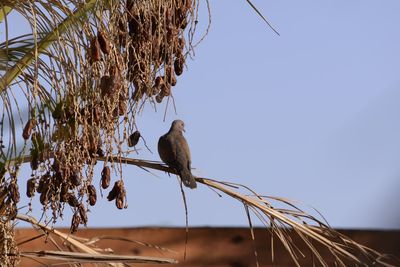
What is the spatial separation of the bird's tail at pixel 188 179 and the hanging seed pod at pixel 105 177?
3.31ft

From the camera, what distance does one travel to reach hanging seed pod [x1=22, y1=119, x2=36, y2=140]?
13.1 feet

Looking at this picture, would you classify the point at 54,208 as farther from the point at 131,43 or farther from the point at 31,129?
the point at 131,43

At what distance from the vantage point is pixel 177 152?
6.34m

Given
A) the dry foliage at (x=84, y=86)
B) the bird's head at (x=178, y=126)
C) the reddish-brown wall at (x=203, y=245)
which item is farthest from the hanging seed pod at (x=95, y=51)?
the bird's head at (x=178, y=126)

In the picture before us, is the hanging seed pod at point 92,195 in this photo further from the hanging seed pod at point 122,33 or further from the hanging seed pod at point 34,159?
the hanging seed pod at point 122,33

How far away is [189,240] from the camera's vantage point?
6.39m

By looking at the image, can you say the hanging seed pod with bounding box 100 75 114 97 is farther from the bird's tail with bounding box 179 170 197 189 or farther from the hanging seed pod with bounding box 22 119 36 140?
the bird's tail with bounding box 179 170 197 189

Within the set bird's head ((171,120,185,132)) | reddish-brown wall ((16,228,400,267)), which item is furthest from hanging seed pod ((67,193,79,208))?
bird's head ((171,120,185,132))

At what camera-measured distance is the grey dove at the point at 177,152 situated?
553 centimetres

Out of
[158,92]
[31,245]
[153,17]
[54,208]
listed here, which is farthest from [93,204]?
[31,245]

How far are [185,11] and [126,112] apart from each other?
589 mm

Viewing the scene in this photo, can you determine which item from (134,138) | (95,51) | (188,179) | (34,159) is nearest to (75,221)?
(34,159)

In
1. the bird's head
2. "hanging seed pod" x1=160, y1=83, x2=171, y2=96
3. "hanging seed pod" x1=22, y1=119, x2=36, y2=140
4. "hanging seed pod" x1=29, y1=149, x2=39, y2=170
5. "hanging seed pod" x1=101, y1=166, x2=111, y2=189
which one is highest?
the bird's head

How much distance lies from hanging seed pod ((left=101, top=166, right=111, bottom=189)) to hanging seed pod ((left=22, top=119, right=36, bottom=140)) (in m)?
0.40
